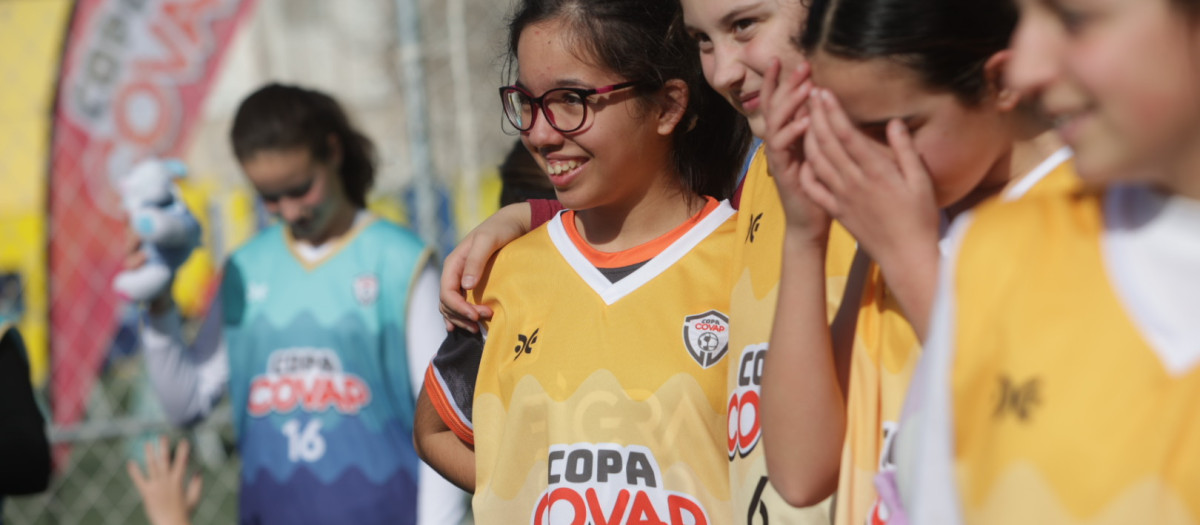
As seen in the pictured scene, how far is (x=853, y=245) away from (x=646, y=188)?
59cm

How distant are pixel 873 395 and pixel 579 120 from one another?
751 millimetres

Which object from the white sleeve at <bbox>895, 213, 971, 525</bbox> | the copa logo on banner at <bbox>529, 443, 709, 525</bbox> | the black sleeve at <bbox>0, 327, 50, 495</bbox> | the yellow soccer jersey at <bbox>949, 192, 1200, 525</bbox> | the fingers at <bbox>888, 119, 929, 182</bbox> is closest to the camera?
the yellow soccer jersey at <bbox>949, 192, 1200, 525</bbox>

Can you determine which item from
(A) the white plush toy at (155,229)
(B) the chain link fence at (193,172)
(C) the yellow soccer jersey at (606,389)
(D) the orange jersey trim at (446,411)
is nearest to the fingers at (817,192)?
(C) the yellow soccer jersey at (606,389)

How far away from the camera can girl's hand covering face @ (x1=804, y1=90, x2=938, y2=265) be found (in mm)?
1139

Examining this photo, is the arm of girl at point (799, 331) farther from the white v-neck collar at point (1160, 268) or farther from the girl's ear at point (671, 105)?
the girl's ear at point (671, 105)

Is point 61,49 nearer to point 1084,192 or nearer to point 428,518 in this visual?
→ point 428,518

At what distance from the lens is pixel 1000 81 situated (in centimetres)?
117

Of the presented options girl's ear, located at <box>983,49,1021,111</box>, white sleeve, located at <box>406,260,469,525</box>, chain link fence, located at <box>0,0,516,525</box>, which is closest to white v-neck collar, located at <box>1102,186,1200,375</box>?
girl's ear, located at <box>983,49,1021,111</box>

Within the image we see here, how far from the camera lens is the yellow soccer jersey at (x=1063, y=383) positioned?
856 millimetres

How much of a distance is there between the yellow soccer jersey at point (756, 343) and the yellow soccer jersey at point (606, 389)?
90 mm

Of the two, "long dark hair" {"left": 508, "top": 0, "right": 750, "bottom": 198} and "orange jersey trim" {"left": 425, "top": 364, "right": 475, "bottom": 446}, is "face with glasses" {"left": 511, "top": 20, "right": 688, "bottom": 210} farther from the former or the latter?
"orange jersey trim" {"left": 425, "top": 364, "right": 475, "bottom": 446}

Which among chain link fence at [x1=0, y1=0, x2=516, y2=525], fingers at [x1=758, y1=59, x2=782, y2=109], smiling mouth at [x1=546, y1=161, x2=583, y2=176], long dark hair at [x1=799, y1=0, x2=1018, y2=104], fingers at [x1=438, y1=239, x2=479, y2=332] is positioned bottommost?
chain link fence at [x1=0, y1=0, x2=516, y2=525]

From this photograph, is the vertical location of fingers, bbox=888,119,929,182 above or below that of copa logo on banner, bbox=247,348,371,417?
above

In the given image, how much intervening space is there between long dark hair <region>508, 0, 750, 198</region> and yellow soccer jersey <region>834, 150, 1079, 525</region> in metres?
0.68
